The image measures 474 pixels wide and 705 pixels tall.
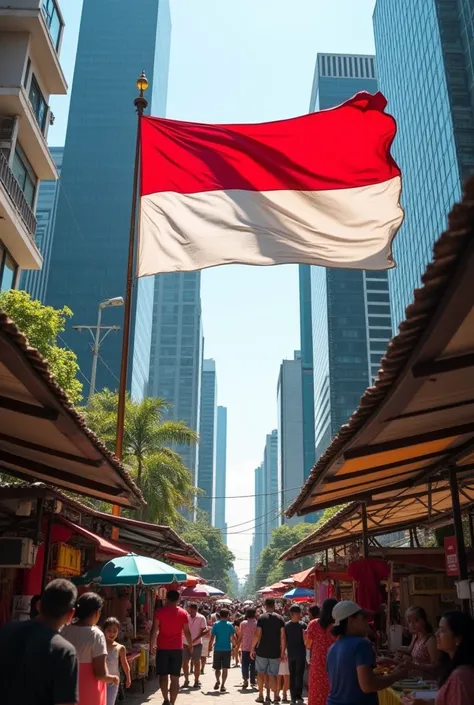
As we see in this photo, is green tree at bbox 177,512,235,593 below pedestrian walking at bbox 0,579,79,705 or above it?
above

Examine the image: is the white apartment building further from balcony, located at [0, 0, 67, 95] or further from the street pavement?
the street pavement

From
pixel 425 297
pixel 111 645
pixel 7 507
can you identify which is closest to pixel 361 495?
pixel 111 645

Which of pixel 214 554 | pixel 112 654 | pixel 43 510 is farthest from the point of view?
pixel 214 554

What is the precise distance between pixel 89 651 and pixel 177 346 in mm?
177436

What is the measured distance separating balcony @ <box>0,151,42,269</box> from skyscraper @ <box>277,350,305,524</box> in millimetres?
165643

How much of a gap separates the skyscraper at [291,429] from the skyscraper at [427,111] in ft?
347

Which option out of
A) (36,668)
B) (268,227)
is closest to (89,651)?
(36,668)

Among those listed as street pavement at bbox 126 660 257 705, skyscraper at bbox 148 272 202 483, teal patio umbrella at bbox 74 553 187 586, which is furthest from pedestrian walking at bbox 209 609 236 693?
skyscraper at bbox 148 272 202 483

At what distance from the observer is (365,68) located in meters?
A: 167

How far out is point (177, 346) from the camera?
182 m

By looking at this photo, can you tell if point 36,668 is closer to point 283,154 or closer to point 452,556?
point 452,556

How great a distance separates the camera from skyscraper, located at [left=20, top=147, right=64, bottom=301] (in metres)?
122

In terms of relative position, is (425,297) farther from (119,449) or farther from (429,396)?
(119,449)

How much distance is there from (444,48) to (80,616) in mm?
67576
